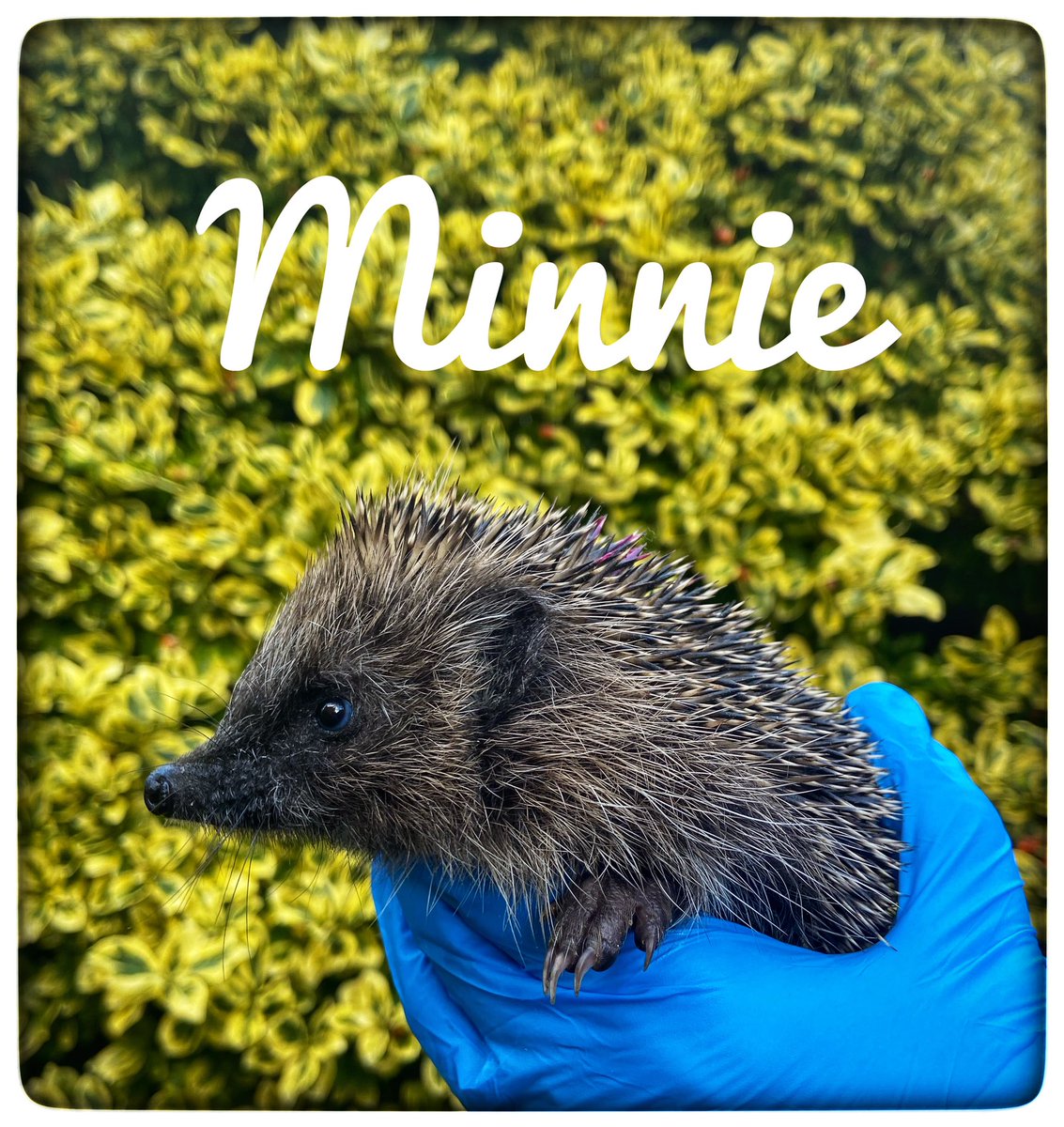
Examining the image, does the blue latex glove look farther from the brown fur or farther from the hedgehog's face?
the hedgehog's face

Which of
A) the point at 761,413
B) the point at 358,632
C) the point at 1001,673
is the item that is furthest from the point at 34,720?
the point at 1001,673

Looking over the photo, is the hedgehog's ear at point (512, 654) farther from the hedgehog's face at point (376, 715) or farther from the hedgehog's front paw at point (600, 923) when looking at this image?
the hedgehog's front paw at point (600, 923)

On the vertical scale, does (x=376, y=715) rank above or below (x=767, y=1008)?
above

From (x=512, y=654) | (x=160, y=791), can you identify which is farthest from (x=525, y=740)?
(x=160, y=791)

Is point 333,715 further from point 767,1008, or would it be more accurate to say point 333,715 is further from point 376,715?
point 767,1008

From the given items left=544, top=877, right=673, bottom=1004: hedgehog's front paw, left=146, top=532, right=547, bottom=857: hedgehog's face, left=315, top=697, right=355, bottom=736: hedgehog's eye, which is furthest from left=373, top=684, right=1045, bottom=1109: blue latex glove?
left=315, top=697, right=355, bottom=736: hedgehog's eye

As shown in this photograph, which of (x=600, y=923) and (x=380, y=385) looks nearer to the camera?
(x=600, y=923)

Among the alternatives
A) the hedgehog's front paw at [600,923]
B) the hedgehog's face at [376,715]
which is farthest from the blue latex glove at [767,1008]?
the hedgehog's face at [376,715]

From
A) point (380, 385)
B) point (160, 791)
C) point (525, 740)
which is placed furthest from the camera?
point (380, 385)
